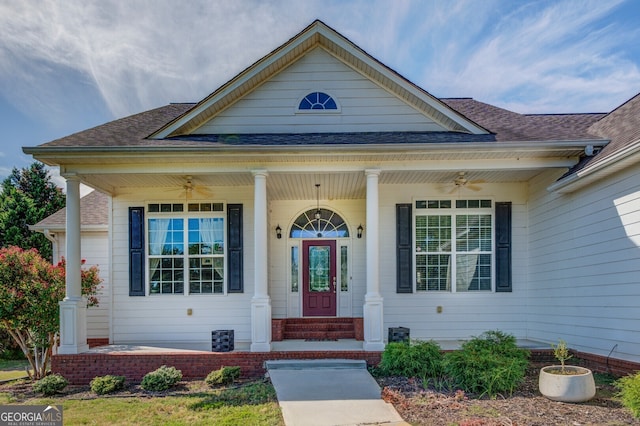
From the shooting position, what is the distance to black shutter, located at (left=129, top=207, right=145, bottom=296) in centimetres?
925

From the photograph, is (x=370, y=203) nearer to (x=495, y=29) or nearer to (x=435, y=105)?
(x=435, y=105)

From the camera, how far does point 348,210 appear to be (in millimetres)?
10195

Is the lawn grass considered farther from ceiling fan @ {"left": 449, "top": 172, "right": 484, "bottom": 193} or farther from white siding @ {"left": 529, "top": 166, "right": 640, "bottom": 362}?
ceiling fan @ {"left": 449, "top": 172, "right": 484, "bottom": 193}

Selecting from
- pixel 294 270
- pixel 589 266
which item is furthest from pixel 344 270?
pixel 589 266

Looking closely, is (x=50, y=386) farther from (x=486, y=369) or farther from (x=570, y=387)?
(x=570, y=387)

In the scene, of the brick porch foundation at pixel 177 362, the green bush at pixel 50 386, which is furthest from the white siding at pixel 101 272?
the green bush at pixel 50 386

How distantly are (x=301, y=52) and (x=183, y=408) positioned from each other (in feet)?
21.5

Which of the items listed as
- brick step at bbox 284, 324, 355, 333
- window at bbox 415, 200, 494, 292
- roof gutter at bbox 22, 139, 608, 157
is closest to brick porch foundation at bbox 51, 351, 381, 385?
brick step at bbox 284, 324, 355, 333

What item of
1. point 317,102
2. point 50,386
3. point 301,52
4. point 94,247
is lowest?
point 50,386

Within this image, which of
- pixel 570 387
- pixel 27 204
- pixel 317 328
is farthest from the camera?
pixel 27 204

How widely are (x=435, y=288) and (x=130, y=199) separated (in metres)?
6.74

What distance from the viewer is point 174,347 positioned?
8.70 metres

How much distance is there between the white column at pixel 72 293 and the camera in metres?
7.47

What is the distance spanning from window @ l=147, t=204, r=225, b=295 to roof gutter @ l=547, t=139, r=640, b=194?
21.4 feet
